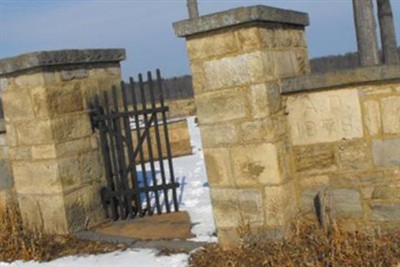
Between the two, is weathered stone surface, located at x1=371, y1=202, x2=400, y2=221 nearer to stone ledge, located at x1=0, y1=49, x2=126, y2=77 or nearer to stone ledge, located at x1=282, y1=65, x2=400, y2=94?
stone ledge, located at x1=282, y1=65, x2=400, y2=94

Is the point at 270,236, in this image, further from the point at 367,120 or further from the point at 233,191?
the point at 367,120

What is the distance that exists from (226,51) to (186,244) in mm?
1850

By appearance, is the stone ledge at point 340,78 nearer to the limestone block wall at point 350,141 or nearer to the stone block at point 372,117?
the limestone block wall at point 350,141

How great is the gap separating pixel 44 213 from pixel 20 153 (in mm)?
737

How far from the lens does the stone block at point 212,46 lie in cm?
436

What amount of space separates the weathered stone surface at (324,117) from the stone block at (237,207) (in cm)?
60

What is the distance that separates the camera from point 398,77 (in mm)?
4082

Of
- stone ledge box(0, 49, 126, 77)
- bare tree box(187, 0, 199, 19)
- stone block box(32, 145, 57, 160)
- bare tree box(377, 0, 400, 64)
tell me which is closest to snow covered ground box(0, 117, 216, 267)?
stone block box(32, 145, 57, 160)

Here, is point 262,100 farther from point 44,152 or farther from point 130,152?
point 44,152

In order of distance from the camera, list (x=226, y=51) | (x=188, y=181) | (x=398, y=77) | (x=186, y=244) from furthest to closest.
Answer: (x=188, y=181) < (x=186, y=244) < (x=226, y=51) < (x=398, y=77)

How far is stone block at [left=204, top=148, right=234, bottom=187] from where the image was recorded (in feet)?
14.9

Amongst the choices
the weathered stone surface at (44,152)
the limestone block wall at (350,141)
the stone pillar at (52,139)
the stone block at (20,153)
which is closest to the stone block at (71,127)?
the stone pillar at (52,139)

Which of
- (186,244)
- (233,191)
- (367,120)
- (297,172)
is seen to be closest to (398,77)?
(367,120)

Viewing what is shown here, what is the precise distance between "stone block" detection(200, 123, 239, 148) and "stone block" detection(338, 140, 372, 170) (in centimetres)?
87
